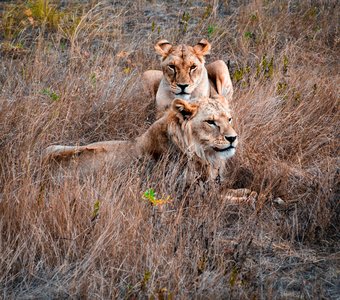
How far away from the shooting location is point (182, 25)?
9031 mm

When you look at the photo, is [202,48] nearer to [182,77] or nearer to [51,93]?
[182,77]

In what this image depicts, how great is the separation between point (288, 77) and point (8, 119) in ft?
9.60

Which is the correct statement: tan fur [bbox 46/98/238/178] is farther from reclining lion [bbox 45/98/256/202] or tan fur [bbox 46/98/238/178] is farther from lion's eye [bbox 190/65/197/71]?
lion's eye [bbox 190/65/197/71]

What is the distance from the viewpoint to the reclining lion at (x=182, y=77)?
281 inches

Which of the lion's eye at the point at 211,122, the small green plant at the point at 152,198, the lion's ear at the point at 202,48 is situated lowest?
the lion's ear at the point at 202,48

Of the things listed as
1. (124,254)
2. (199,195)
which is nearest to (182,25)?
(199,195)

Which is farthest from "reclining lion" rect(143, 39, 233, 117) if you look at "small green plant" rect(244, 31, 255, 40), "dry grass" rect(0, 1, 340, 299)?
"small green plant" rect(244, 31, 255, 40)

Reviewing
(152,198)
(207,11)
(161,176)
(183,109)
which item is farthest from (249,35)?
(152,198)

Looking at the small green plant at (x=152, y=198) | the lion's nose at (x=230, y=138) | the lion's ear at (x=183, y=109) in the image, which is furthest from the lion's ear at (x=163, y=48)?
the small green plant at (x=152, y=198)

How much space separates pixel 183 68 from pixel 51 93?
4.48 ft

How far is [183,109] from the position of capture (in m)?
5.37

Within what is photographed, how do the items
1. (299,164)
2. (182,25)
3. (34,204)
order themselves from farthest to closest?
1. (182,25)
2. (299,164)
3. (34,204)

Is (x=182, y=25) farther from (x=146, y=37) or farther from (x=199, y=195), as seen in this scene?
(x=199, y=195)

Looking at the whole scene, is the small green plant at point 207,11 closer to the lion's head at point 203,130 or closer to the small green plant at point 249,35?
the small green plant at point 249,35
